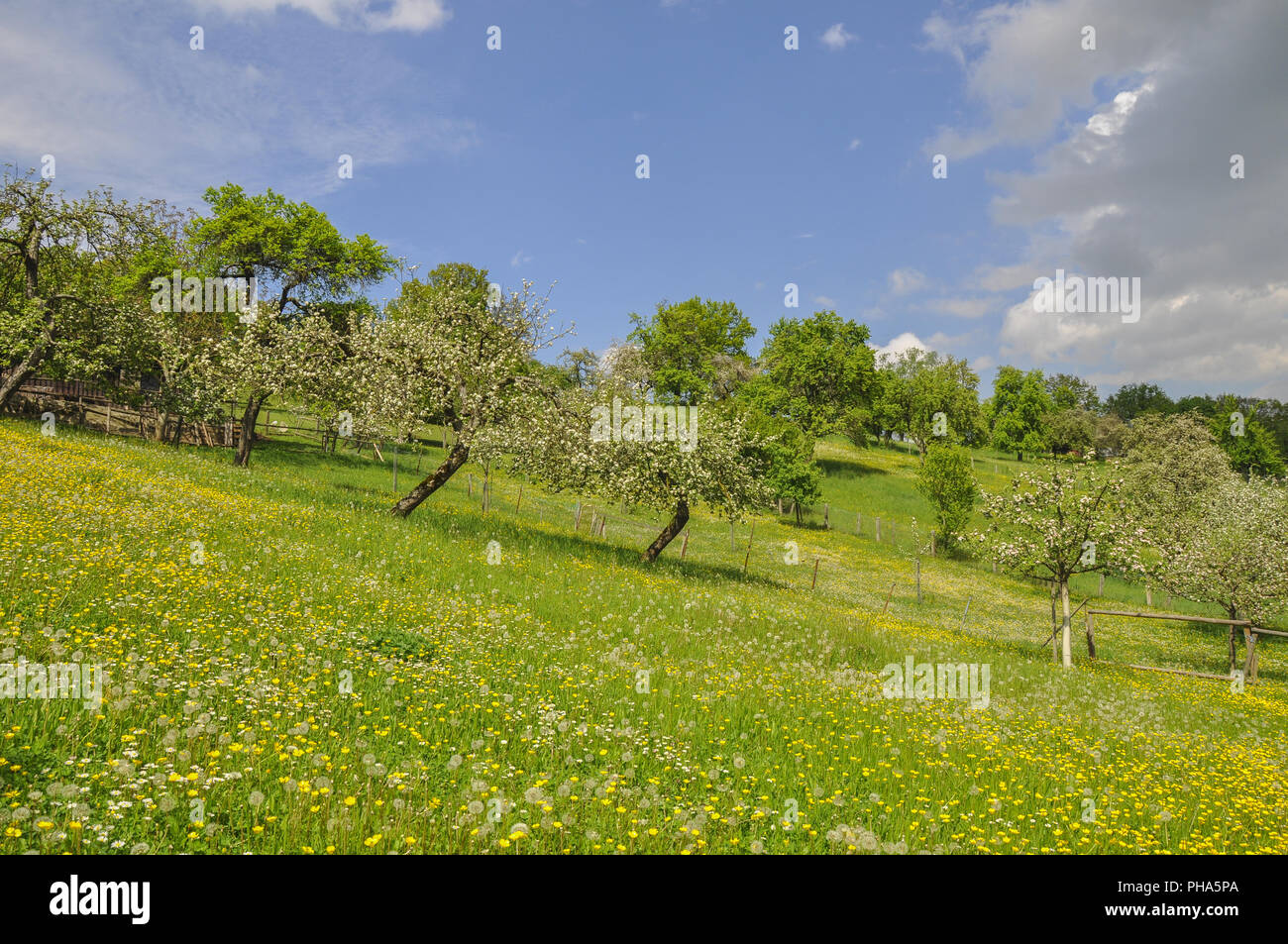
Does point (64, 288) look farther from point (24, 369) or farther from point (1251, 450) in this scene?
point (1251, 450)

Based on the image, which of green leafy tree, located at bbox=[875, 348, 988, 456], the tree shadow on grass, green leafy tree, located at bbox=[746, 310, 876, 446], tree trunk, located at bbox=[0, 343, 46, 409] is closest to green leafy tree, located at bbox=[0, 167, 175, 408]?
tree trunk, located at bbox=[0, 343, 46, 409]

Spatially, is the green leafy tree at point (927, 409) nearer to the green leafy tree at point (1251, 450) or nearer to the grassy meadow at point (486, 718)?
the green leafy tree at point (1251, 450)

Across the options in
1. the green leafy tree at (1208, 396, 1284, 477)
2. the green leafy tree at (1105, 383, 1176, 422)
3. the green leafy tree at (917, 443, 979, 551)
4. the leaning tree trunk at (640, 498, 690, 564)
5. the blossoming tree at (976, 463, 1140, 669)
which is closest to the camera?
the blossoming tree at (976, 463, 1140, 669)

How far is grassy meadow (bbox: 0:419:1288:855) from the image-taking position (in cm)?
501

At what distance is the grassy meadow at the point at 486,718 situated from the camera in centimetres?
501

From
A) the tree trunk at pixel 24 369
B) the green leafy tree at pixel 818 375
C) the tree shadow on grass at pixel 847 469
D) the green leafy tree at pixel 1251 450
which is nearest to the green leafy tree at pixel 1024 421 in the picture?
the green leafy tree at pixel 1251 450

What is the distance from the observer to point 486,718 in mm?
7375

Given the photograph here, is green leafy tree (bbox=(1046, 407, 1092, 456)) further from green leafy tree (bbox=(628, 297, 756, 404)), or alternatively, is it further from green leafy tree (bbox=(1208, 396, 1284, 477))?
green leafy tree (bbox=(628, 297, 756, 404))

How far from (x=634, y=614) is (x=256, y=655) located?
788cm

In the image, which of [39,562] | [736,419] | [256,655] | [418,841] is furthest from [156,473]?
[736,419]

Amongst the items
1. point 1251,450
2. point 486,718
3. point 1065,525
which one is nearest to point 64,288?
point 486,718

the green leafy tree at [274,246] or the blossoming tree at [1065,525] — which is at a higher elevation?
the green leafy tree at [274,246]
